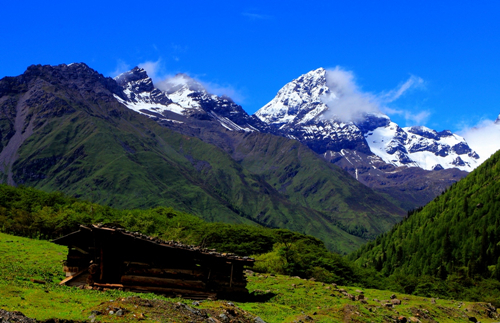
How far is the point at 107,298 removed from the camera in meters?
31.4

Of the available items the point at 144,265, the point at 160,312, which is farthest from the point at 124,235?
the point at 160,312

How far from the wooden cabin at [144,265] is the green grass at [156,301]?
244 cm

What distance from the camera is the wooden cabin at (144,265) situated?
37656 mm

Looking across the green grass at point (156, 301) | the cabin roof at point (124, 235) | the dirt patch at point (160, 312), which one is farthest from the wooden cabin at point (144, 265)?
the dirt patch at point (160, 312)

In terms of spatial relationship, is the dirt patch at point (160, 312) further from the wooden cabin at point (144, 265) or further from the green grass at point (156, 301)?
the wooden cabin at point (144, 265)

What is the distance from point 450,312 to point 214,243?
53060 mm

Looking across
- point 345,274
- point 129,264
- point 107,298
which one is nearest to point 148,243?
point 129,264

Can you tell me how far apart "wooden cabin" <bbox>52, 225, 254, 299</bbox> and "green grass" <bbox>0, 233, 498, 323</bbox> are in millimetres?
2439

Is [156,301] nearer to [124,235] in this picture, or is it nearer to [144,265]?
[144,265]

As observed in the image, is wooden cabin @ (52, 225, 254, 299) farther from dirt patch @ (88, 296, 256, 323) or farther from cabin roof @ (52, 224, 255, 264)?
dirt patch @ (88, 296, 256, 323)

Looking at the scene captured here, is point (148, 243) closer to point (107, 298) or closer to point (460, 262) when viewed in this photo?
point (107, 298)

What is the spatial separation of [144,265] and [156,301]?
9.58 meters

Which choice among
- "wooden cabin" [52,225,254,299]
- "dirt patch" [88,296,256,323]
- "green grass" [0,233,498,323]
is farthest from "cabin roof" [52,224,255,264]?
"dirt patch" [88,296,256,323]

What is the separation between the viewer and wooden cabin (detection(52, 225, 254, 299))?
37.7m
